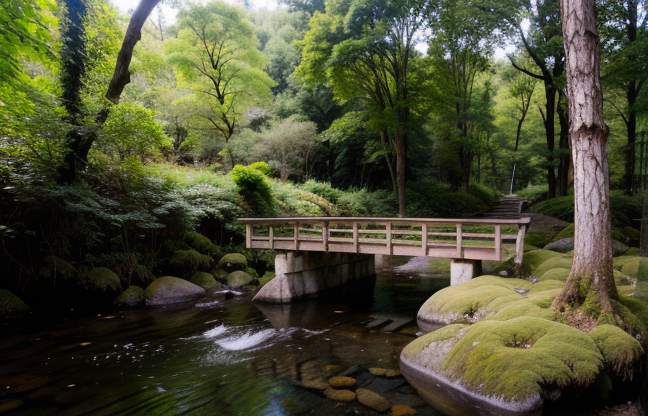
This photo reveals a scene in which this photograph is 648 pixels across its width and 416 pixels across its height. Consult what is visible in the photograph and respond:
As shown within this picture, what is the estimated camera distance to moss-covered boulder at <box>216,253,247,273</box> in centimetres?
1324

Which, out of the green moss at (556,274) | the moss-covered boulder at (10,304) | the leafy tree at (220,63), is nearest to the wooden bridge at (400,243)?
the green moss at (556,274)

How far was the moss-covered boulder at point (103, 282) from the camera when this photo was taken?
33.5 feet

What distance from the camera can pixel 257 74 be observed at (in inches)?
907

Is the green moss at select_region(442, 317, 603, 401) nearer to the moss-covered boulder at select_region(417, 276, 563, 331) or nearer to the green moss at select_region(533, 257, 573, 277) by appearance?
the moss-covered boulder at select_region(417, 276, 563, 331)

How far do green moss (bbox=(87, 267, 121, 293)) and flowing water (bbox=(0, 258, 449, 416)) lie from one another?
4.35 ft

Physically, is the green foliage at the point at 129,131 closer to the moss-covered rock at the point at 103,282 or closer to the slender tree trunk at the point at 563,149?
the moss-covered rock at the point at 103,282

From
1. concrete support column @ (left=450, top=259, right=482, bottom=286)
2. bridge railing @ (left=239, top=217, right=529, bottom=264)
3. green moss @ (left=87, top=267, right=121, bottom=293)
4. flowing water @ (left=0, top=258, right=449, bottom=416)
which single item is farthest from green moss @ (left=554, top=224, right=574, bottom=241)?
green moss @ (left=87, top=267, right=121, bottom=293)

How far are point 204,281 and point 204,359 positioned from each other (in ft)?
18.8

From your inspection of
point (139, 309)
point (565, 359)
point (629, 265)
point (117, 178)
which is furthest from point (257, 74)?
point (565, 359)

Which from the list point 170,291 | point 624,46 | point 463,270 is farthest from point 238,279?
point 624,46

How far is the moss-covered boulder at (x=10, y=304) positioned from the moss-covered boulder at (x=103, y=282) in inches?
58.5

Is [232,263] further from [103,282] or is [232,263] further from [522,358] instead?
[522,358]

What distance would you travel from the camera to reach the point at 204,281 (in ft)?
39.2

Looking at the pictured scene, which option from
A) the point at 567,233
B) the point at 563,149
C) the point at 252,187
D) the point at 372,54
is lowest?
the point at 567,233
